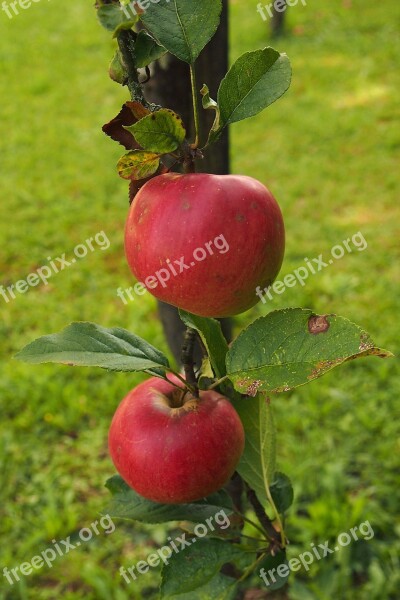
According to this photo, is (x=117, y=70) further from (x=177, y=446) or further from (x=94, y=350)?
(x=177, y=446)

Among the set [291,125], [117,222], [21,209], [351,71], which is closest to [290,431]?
[117,222]

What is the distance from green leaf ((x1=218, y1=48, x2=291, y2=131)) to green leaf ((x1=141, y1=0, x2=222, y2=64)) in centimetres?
4

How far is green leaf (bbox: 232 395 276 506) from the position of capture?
3.19ft

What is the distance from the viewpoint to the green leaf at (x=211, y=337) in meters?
0.85

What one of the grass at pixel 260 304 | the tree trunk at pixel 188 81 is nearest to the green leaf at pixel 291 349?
the tree trunk at pixel 188 81

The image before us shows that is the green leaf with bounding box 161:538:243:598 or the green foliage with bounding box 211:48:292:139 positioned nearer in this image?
the green foliage with bounding box 211:48:292:139

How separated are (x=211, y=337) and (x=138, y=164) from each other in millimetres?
265

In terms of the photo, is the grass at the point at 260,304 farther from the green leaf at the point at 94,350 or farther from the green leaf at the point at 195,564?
the green leaf at the point at 94,350

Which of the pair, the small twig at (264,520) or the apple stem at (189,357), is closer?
the apple stem at (189,357)

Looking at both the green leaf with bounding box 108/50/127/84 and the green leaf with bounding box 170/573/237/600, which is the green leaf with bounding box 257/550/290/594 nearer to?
the green leaf with bounding box 170/573/237/600

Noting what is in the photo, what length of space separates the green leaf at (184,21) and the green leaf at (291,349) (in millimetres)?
292

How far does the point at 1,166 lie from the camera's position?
13.4ft

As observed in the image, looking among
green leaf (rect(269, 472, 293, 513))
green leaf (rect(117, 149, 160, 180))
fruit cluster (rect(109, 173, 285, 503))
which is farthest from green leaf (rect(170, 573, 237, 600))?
green leaf (rect(117, 149, 160, 180))

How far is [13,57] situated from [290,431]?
174 inches
